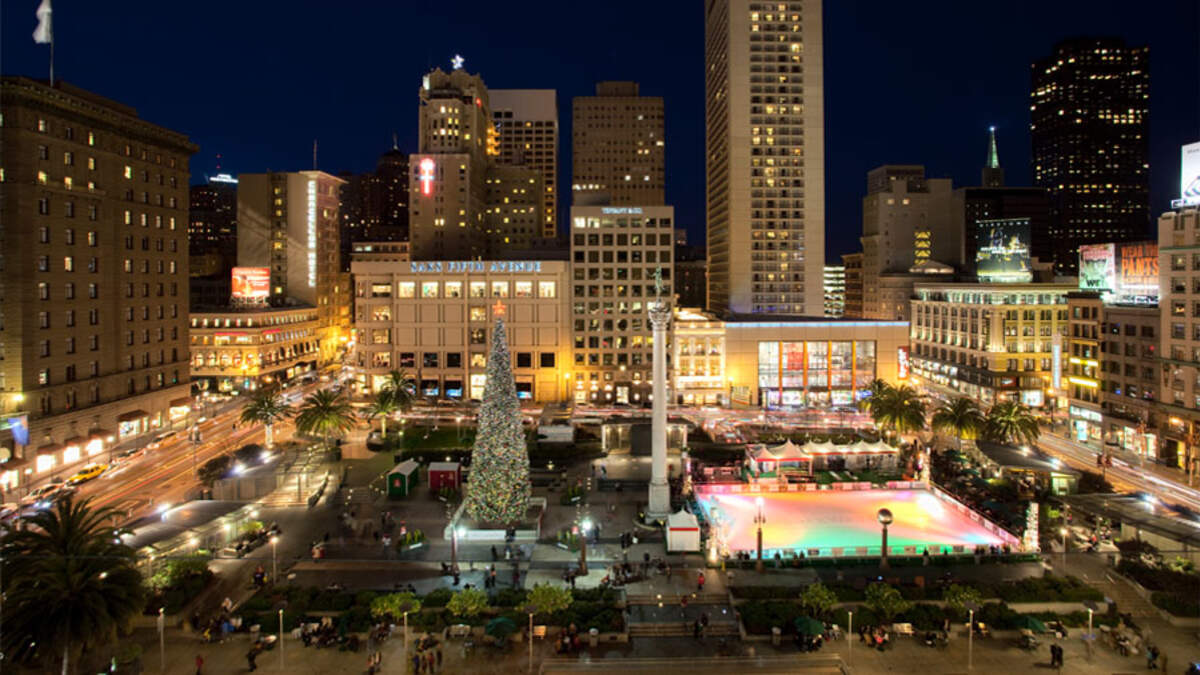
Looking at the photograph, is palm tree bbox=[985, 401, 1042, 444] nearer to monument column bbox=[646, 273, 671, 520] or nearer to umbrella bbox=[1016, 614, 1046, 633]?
monument column bbox=[646, 273, 671, 520]

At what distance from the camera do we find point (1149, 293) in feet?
233

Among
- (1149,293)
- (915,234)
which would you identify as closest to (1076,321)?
(1149,293)

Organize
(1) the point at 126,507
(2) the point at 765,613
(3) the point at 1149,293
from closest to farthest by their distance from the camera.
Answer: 1. (2) the point at 765,613
2. (1) the point at 126,507
3. (3) the point at 1149,293

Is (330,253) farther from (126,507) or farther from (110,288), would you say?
(126,507)

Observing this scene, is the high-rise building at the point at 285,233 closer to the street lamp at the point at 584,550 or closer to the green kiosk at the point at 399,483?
the green kiosk at the point at 399,483

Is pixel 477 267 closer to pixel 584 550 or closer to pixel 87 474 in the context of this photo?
pixel 87 474

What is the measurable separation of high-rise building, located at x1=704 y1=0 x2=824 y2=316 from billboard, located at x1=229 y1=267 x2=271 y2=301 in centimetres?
8058

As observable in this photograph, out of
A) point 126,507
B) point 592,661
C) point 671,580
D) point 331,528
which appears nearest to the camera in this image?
point 592,661

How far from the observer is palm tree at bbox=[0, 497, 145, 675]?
88.2 ft

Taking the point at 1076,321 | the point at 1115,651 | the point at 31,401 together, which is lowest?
the point at 1115,651

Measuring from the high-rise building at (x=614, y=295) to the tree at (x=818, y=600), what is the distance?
69917 millimetres

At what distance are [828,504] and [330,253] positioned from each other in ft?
398

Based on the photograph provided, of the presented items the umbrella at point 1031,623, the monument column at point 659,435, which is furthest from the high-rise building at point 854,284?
the umbrella at point 1031,623

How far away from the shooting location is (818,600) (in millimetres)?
33375
